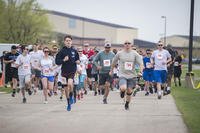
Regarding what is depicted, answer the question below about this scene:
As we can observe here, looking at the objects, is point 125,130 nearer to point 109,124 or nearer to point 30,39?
point 109,124

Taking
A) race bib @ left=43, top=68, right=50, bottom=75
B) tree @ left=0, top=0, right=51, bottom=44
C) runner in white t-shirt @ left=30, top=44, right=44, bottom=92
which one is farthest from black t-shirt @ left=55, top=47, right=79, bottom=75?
tree @ left=0, top=0, right=51, bottom=44

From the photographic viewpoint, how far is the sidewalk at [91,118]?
515 inches

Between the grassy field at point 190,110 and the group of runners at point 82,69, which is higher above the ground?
the group of runners at point 82,69

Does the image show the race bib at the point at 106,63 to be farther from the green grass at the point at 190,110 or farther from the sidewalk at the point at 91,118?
the green grass at the point at 190,110

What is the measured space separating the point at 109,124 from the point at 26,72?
844cm

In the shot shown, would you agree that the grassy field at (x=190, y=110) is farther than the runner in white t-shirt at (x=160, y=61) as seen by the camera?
No

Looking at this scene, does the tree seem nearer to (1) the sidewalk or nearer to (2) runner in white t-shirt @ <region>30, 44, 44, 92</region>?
(2) runner in white t-shirt @ <region>30, 44, 44, 92</region>

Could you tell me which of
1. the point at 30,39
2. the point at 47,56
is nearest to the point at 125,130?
the point at 47,56

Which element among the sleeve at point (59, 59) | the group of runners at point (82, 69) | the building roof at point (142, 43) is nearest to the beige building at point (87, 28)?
the building roof at point (142, 43)

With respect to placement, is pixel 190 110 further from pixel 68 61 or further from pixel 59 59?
pixel 59 59

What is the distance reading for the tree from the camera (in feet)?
236

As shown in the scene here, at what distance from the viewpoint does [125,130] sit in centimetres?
1291

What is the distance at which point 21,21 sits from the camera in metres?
74.2

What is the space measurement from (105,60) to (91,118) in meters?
6.56
